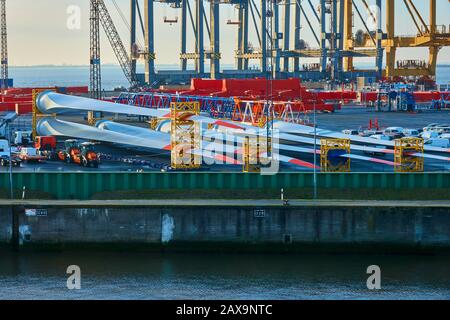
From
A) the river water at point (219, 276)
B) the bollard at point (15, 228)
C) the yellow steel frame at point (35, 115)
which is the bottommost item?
the river water at point (219, 276)

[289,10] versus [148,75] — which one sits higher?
[289,10]

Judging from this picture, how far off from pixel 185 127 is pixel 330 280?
26.9 metres

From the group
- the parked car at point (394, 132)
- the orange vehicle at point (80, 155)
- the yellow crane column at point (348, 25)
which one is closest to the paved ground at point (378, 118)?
the parked car at point (394, 132)

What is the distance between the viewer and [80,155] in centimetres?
7031

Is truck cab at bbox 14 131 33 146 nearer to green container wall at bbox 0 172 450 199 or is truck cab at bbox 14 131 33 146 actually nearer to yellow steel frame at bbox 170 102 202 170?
yellow steel frame at bbox 170 102 202 170

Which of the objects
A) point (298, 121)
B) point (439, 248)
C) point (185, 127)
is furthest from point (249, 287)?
point (298, 121)

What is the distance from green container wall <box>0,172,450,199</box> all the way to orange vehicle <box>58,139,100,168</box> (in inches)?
557

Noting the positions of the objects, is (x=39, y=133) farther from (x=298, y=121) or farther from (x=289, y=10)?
(x=289, y=10)

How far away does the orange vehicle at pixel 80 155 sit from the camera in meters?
69.4

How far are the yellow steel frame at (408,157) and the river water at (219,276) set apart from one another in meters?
14.6

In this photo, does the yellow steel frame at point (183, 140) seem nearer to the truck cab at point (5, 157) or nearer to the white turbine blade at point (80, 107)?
the truck cab at point (5, 157)

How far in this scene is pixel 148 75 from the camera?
165 meters

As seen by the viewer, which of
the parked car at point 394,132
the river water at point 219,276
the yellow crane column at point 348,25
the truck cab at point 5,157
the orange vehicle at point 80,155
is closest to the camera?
the river water at point 219,276

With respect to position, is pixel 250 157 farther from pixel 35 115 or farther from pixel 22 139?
pixel 35 115
